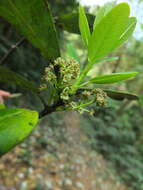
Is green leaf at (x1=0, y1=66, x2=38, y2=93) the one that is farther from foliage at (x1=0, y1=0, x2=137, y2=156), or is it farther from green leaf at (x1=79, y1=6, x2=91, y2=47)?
green leaf at (x1=79, y1=6, x2=91, y2=47)

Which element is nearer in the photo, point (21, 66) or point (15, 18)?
point (15, 18)

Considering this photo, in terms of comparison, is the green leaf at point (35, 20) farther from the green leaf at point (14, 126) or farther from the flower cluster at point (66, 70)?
the green leaf at point (14, 126)

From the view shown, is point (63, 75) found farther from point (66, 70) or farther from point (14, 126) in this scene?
point (14, 126)

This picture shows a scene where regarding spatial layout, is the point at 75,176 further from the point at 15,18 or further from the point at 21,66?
the point at 15,18

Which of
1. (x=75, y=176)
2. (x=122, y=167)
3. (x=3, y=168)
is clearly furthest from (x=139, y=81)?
(x=3, y=168)

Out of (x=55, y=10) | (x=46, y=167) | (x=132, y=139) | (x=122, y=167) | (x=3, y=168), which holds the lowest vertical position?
(x=122, y=167)

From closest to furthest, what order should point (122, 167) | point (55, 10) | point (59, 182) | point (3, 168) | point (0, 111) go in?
point (0, 111)
point (3, 168)
point (55, 10)
point (59, 182)
point (122, 167)
